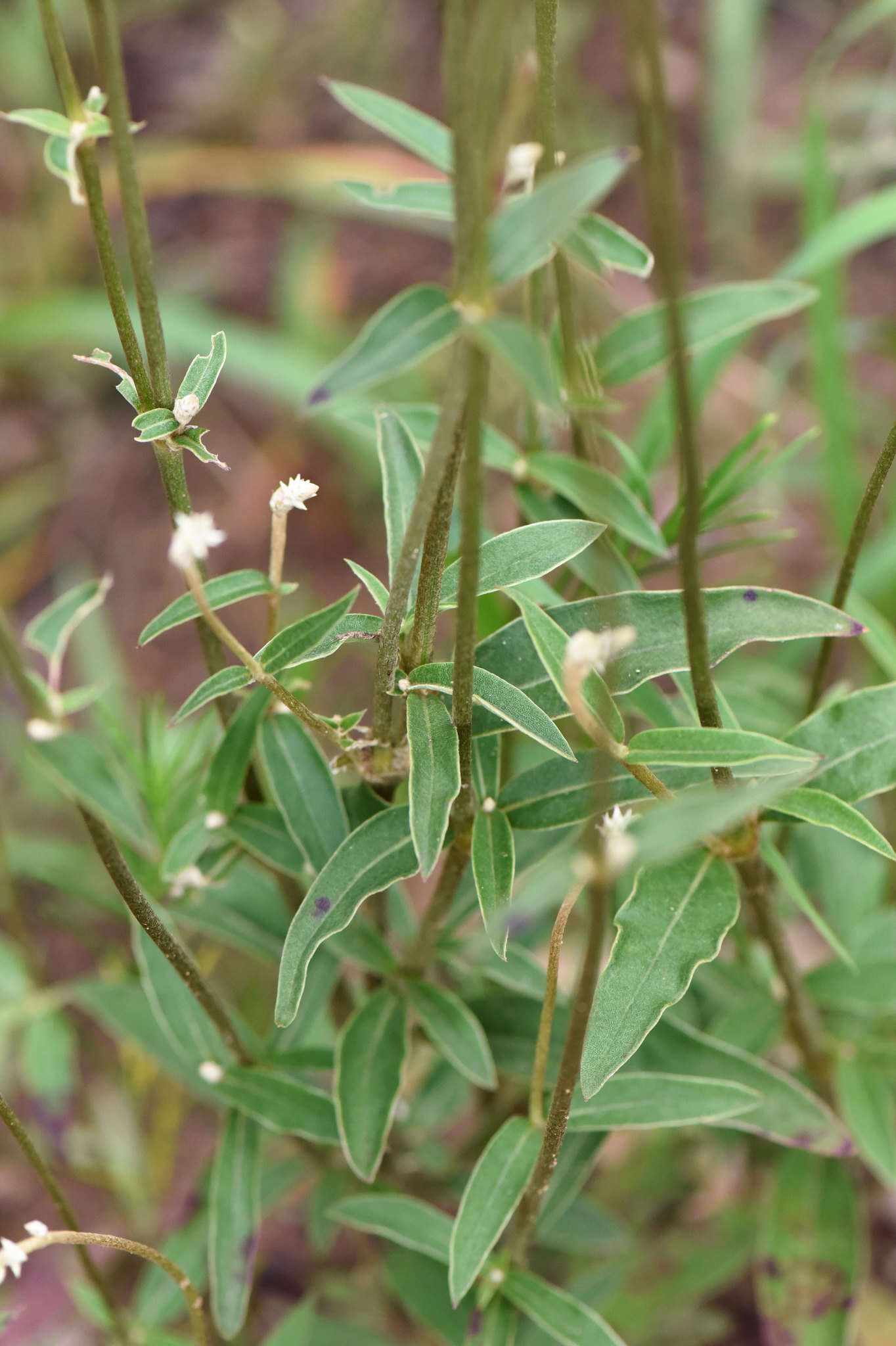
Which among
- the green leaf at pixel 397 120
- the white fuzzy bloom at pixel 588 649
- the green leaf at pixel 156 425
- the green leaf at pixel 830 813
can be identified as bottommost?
the green leaf at pixel 830 813

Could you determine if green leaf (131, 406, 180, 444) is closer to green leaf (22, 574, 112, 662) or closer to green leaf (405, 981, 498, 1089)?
green leaf (22, 574, 112, 662)

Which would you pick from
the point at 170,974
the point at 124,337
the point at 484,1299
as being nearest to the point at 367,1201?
the point at 484,1299

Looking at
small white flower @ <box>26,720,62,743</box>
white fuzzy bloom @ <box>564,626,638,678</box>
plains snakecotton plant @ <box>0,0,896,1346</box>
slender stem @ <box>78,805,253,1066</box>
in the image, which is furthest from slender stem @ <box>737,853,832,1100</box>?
small white flower @ <box>26,720,62,743</box>

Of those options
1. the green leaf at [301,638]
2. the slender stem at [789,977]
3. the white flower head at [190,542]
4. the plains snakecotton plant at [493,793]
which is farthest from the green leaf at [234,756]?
the slender stem at [789,977]

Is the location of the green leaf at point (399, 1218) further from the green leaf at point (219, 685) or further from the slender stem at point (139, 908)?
the green leaf at point (219, 685)

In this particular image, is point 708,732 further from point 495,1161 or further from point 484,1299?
point 484,1299

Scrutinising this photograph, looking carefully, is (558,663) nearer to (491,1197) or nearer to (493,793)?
(493,793)

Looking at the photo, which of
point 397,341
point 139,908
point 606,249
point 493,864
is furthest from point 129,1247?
point 606,249
